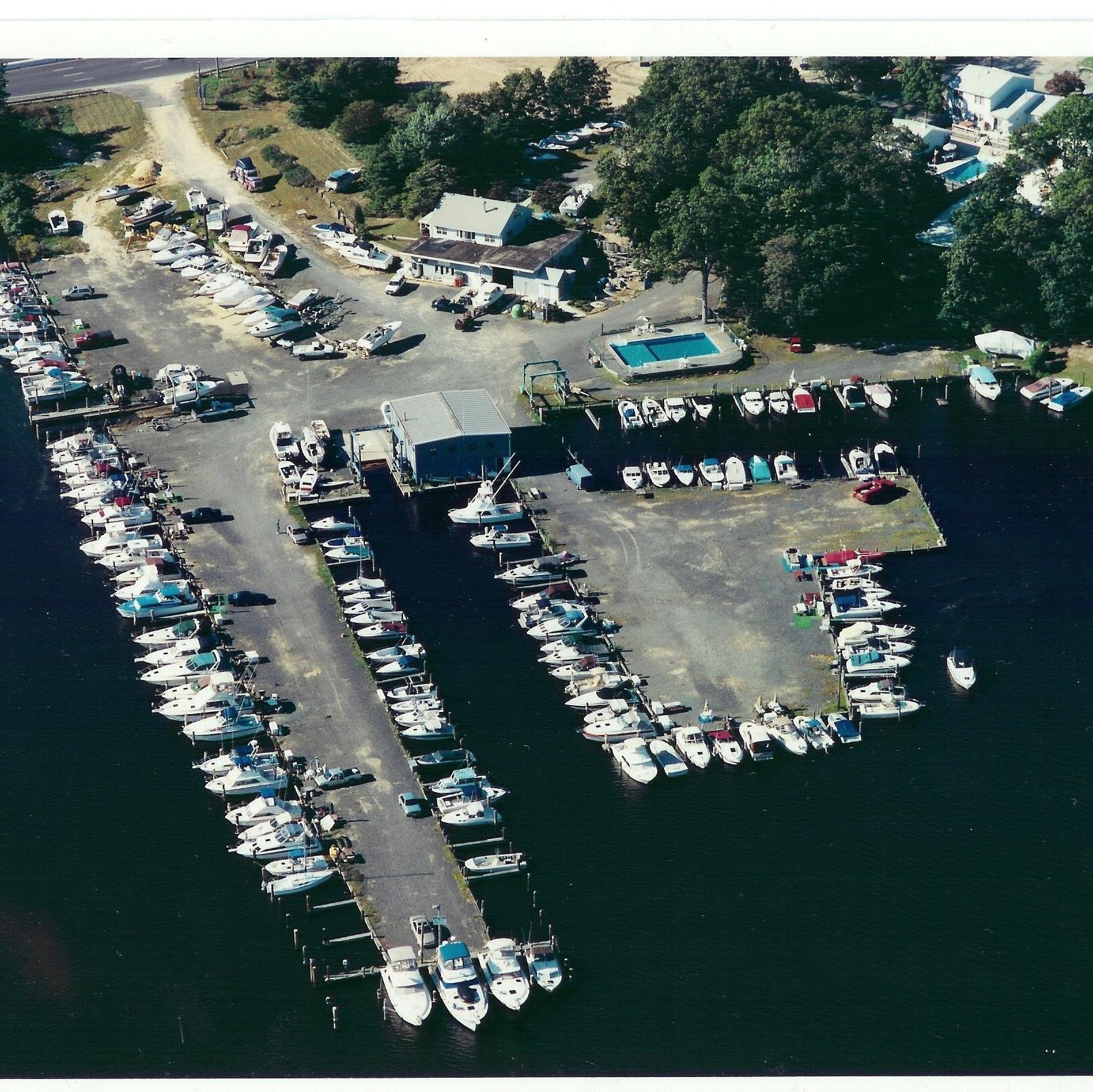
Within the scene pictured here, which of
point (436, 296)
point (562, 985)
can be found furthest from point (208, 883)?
point (436, 296)

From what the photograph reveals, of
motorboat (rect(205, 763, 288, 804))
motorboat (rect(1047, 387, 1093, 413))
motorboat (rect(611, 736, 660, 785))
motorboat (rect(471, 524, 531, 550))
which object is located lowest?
motorboat (rect(1047, 387, 1093, 413))

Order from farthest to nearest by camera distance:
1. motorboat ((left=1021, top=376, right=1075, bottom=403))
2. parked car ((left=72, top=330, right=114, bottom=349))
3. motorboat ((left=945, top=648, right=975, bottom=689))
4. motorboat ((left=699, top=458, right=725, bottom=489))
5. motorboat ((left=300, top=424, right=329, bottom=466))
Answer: parked car ((left=72, top=330, right=114, bottom=349)) < motorboat ((left=1021, top=376, right=1075, bottom=403)) < motorboat ((left=300, top=424, right=329, bottom=466)) < motorboat ((left=699, top=458, right=725, bottom=489)) < motorboat ((left=945, top=648, right=975, bottom=689))

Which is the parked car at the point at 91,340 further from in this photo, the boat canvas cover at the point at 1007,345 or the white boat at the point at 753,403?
the boat canvas cover at the point at 1007,345

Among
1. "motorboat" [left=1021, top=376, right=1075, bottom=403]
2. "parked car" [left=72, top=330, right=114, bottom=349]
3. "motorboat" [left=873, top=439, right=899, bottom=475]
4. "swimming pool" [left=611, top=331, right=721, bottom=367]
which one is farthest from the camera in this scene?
"parked car" [left=72, top=330, right=114, bottom=349]

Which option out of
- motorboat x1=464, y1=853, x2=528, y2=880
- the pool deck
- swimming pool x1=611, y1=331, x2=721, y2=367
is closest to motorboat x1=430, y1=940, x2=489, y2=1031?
motorboat x1=464, y1=853, x2=528, y2=880

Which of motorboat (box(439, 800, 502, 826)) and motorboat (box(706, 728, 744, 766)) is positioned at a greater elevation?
motorboat (box(439, 800, 502, 826))

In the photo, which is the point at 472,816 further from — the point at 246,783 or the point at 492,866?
the point at 246,783

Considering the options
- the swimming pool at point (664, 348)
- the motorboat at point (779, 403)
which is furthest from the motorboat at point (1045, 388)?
the swimming pool at point (664, 348)

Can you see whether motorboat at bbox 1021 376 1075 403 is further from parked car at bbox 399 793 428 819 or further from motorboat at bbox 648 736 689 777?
parked car at bbox 399 793 428 819
